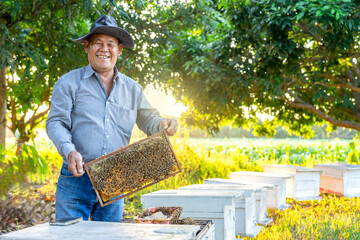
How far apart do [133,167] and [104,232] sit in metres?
0.77

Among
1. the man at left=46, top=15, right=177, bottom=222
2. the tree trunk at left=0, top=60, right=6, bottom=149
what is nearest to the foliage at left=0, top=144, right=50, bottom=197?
the tree trunk at left=0, top=60, right=6, bottom=149

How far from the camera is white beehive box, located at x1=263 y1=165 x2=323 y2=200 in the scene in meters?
6.07

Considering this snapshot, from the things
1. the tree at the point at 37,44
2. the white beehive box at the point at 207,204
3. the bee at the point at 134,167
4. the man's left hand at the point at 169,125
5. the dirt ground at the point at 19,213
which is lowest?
the dirt ground at the point at 19,213

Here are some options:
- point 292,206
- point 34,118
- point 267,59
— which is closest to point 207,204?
point 267,59

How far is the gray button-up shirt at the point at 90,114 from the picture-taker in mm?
2416

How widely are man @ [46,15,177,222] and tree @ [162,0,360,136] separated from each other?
3.58 metres

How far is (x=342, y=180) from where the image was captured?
6.57 metres

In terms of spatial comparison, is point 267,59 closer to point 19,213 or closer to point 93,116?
point 19,213

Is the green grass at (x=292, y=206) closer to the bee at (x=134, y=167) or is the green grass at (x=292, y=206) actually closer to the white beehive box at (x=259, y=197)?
the white beehive box at (x=259, y=197)

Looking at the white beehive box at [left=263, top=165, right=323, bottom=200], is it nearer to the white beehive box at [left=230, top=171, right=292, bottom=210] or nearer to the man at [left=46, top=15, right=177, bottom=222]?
the white beehive box at [left=230, top=171, right=292, bottom=210]

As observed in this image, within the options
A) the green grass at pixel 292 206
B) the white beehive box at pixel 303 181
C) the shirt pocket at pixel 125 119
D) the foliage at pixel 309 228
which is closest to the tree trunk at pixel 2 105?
the green grass at pixel 292 206

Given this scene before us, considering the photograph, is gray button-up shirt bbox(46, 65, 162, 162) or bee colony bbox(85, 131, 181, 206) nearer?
bee colony bbox(85, 131, 181, 206)

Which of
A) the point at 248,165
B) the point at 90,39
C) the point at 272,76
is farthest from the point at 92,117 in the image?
the point at 248,165

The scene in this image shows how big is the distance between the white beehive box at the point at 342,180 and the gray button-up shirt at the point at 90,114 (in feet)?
16.2
